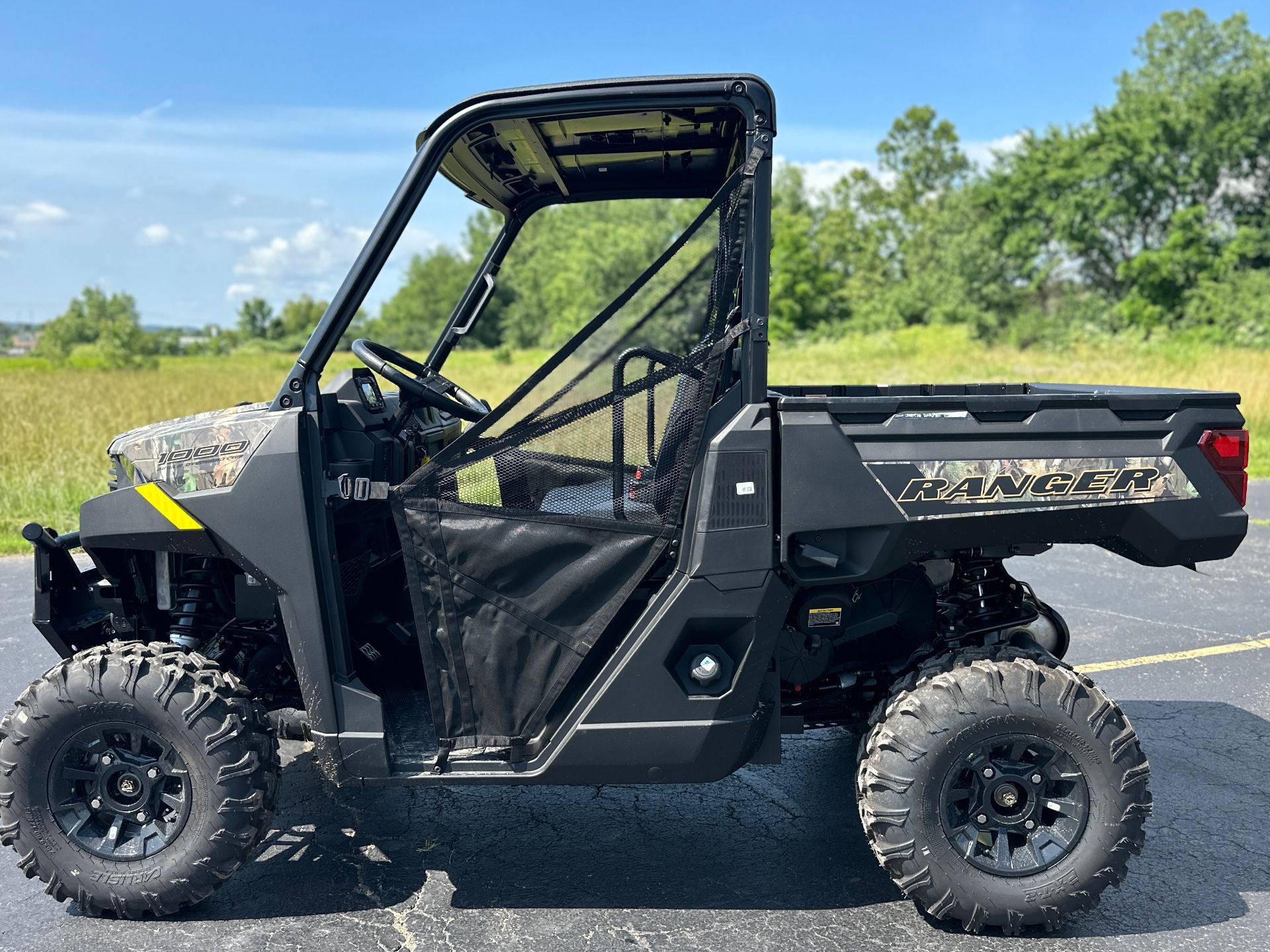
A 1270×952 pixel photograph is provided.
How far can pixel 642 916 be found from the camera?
9.89 ft

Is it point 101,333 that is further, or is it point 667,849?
point 101,333

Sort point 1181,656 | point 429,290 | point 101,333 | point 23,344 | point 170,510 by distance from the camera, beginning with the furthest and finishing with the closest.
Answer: point 429,290 → point 23,344 → point 101,333 → point 1181,656 → point 170,510

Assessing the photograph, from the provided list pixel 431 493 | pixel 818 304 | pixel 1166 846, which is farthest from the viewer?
pixel 818 304

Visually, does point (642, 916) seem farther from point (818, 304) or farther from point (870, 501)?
→ point (818, 304)

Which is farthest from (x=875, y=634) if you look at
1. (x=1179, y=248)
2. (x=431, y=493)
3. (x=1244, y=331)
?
(x=1179, y=248)

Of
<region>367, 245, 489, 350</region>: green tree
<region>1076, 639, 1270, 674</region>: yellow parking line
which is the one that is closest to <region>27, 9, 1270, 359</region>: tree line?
<region>1076, 639, 1270, 674</region>: yellow parking line

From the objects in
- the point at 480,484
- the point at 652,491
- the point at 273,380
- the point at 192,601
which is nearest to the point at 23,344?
the point at 273,380

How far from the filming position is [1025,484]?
9.51 ft

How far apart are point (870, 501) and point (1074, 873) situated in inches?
47.1

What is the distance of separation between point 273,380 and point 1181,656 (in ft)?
87.4

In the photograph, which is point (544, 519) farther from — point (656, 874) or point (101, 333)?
point (101, 333)

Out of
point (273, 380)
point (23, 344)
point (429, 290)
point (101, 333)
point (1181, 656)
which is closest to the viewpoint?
point (1181, 656)

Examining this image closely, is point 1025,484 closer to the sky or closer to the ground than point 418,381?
closer to the ground

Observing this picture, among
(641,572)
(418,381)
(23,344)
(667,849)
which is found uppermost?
(23,344)
